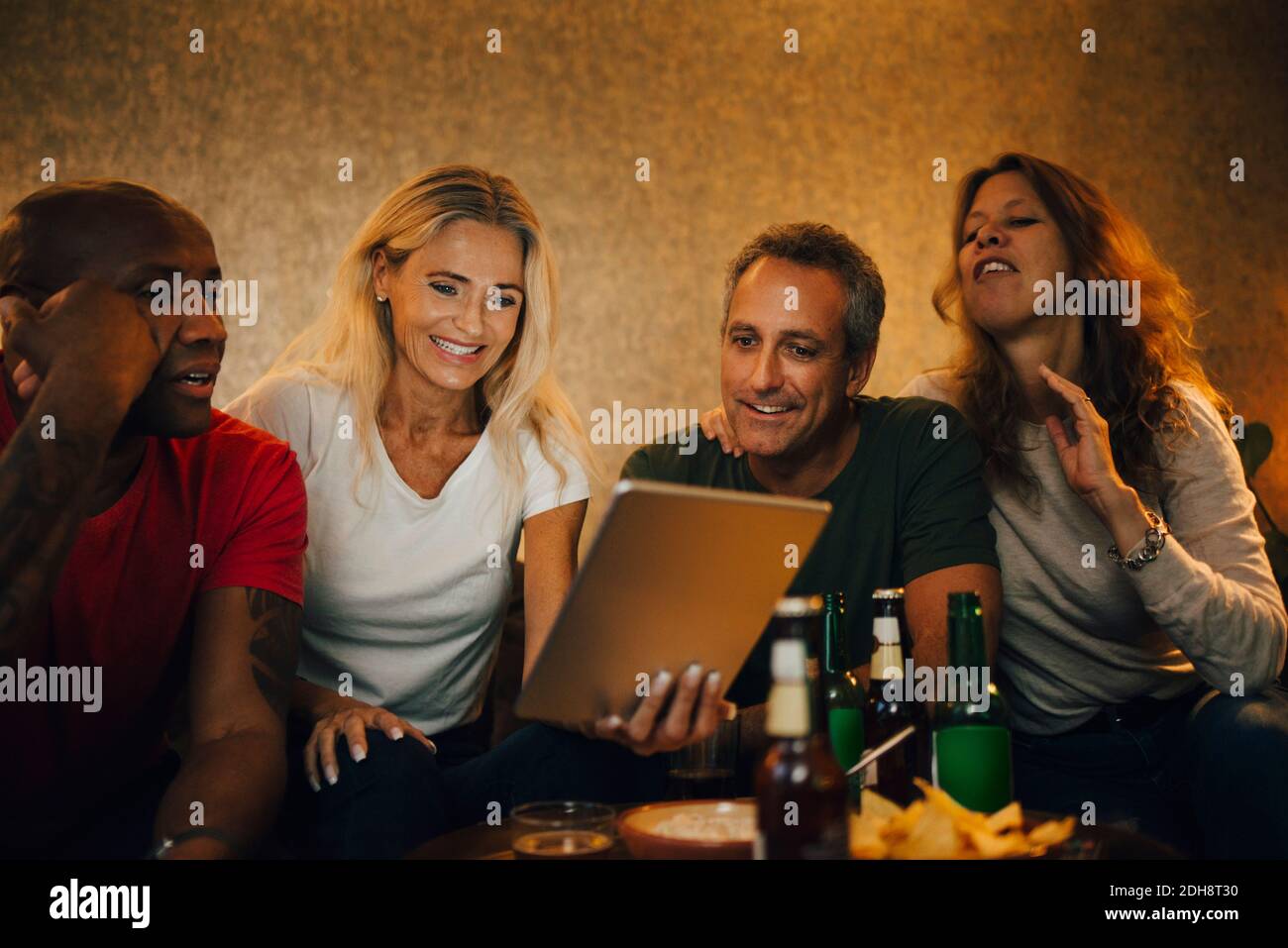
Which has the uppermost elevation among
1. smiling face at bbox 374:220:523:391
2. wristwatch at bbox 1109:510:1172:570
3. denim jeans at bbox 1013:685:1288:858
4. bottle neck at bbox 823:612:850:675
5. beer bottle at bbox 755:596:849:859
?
smiling face at bbox 374:220:523:391

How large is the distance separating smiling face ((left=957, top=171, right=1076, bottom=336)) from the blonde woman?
81cm

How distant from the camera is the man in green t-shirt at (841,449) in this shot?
1.81m

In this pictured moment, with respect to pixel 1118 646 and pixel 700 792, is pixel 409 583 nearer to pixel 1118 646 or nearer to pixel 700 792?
pixel 700 792

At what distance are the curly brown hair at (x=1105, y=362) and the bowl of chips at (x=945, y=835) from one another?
1.10 metres

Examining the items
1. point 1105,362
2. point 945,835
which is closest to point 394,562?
point 945,835

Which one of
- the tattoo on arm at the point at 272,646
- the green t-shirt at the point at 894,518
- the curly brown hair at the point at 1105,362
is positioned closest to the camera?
the tattoo on arm at the point at 272,646

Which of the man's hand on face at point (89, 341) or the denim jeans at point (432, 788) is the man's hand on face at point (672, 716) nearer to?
the denim jeans at point (432, 788)

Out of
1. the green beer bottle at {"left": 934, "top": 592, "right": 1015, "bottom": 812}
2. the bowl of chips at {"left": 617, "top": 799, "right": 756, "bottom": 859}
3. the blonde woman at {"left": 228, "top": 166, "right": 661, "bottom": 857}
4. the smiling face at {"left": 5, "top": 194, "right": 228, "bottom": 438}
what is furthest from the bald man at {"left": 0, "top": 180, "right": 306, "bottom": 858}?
the green beer bottle at {"left": 934, "top": 592, "right": 1015, "bottom": 812}

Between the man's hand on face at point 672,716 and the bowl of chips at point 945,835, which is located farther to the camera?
the man's hand on face at point 672,716

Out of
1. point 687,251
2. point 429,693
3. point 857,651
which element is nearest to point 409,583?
point 429,693

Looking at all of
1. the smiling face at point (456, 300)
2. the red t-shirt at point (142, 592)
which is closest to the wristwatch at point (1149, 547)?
the smiling face at point (456, 300)

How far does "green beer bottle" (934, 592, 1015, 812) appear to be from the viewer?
1131 millimetres

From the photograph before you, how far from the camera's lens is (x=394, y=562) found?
1877 mm

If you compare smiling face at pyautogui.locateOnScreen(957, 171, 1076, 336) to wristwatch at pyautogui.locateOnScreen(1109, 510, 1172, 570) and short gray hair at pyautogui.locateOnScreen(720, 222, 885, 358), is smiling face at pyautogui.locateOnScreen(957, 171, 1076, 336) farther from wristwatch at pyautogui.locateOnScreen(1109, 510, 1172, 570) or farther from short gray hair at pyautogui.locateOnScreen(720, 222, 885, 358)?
wristwatch at pyautogui.locateOnScreen(1109, 510, 1172, 570)
